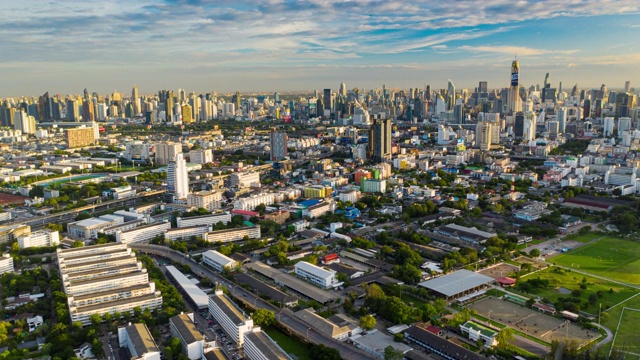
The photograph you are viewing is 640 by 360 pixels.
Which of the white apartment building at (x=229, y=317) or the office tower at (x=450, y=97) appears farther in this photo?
the office tower at (x=450, y=97)

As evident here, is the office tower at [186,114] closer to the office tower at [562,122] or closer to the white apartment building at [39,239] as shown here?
the office tower at [562,122]

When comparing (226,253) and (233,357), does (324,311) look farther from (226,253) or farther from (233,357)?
(226,253)

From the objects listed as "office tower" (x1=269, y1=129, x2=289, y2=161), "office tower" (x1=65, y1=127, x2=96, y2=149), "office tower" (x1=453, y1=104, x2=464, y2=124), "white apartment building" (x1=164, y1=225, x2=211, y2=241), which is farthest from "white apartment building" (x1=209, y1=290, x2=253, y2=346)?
"office tower" (x1=453, y1=104, x2=464, y2=124)

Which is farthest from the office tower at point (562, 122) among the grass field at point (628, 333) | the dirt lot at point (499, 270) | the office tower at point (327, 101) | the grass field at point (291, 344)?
the grass field at point (291, 344)

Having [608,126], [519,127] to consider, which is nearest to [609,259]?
[519,127]

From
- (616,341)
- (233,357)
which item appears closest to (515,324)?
(616,341)

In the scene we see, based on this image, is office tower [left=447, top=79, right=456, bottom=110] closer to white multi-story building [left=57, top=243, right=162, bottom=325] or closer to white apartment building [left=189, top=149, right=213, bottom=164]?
white apartment building [left=189, top=149, right=213, bottom=164]

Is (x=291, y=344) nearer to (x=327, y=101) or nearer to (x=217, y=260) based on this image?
(x=217, y=260)
